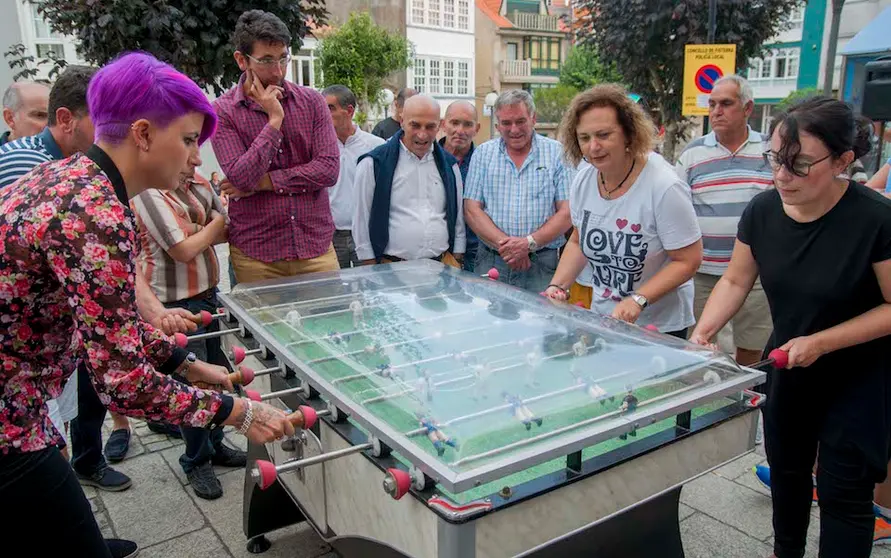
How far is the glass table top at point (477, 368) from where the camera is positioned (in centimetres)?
152

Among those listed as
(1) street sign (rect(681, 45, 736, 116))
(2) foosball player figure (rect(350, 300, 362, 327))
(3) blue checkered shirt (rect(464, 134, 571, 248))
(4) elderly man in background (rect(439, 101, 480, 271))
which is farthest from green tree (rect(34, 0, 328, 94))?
(1) street sign (rect(681, 45, 736, 116))

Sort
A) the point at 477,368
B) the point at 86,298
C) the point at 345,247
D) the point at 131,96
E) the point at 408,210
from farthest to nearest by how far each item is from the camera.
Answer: the point at 345,247 < the point at 408,210 < the point at 477,368 < the point at 131,96 < the point at 86,298

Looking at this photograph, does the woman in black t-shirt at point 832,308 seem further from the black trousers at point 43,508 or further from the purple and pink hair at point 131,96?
the black trousers at point 43,508

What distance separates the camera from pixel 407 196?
157 inches

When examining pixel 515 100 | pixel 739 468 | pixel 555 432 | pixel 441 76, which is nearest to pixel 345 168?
pixel 515 100

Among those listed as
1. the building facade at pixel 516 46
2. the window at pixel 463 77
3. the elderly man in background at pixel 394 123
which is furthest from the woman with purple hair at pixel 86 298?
the building facade at pixel 516 46

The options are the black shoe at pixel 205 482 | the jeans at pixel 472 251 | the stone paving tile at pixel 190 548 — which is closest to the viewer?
the stone paving tile at pixel 190 548

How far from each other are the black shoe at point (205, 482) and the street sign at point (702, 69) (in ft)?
21.0

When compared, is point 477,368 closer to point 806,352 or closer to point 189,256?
point 806,352

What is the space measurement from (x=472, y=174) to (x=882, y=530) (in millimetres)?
2731

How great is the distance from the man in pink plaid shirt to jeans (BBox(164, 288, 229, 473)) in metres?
0.24

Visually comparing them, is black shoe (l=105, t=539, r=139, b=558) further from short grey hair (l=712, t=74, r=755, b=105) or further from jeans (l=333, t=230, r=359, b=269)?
short grey hair (l=712, t=74, r=755, b=105)

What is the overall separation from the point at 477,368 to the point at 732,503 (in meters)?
1.89

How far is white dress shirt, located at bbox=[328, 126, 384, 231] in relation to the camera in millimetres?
4938
